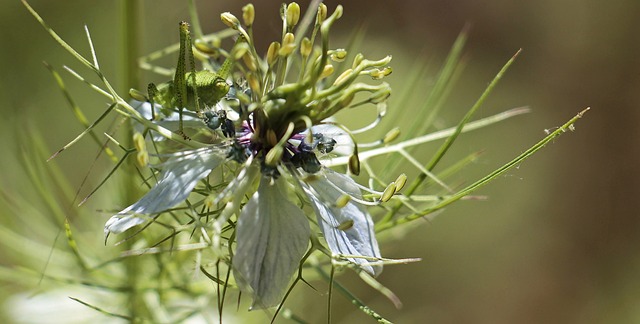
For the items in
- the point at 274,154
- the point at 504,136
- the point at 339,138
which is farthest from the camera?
the point at 504,136

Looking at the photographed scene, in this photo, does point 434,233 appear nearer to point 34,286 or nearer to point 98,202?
point 98,202

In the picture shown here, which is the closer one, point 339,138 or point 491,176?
point 491,176

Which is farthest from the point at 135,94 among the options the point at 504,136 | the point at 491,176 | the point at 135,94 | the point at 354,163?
the point at 504,136

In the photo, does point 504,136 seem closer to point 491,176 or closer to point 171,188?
point 491,176

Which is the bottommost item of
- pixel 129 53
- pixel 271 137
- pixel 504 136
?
pixel 504 136

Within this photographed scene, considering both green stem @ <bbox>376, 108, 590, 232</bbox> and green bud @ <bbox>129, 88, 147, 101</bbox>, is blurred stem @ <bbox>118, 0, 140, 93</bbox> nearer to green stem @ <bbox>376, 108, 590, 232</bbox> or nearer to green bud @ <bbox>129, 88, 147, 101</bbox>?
green bud @ <bbox>129, 88, 147, 101</bbox>

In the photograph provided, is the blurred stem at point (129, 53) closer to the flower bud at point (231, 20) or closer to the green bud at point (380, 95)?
the flower bud at point (231, 20)

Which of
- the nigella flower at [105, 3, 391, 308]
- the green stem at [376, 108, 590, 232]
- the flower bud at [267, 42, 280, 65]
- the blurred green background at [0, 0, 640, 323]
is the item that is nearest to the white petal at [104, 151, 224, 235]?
the nigella flower at [105, 3, 391, 308]
